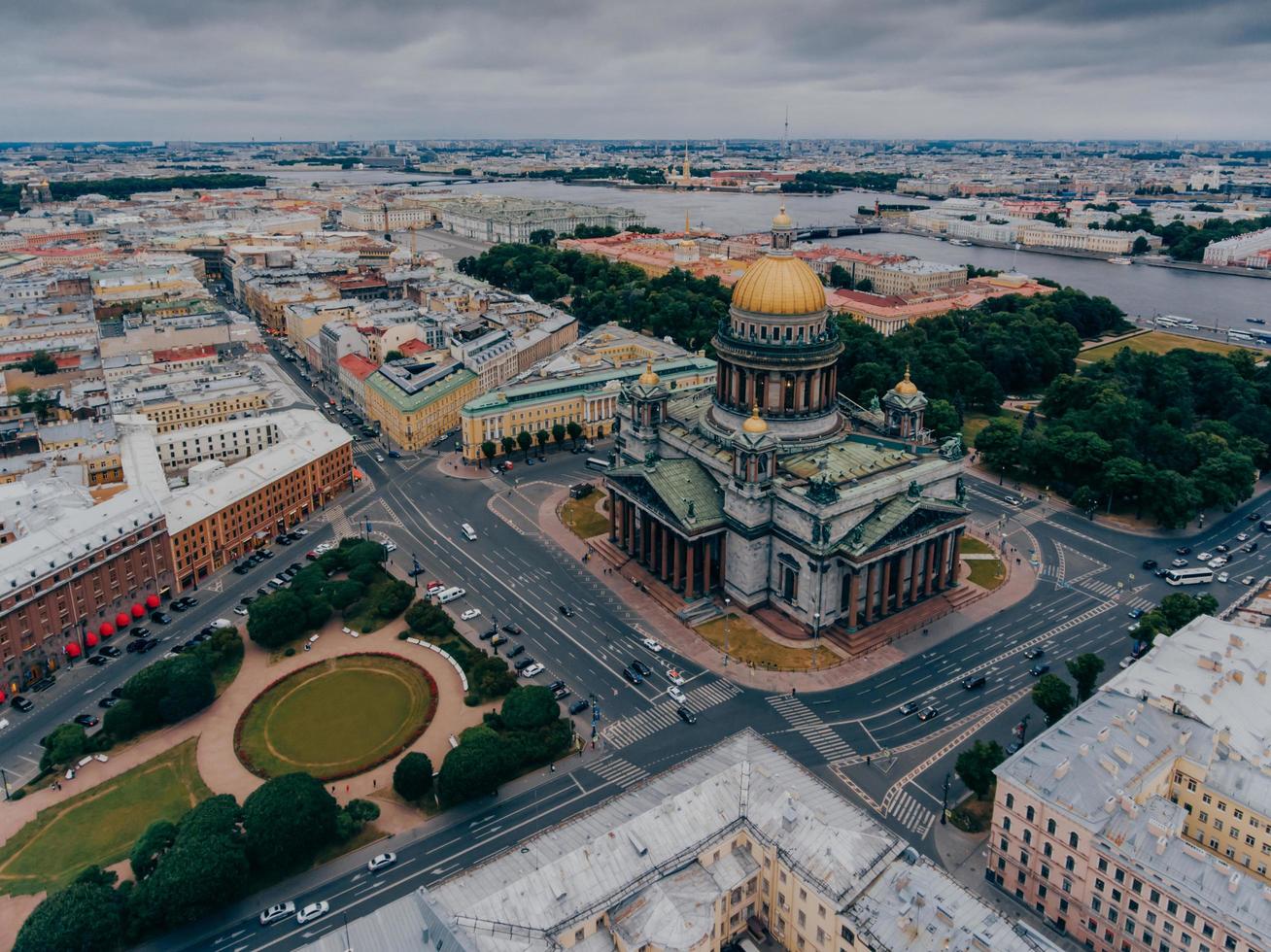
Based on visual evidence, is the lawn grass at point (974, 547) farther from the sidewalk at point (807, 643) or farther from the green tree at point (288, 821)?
the green tree at point (288, 821)

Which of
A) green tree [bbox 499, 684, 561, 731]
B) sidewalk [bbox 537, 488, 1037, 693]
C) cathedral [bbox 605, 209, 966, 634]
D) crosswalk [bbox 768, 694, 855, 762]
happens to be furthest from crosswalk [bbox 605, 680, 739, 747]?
cathedral [bbox 605, 209, 966, 634]

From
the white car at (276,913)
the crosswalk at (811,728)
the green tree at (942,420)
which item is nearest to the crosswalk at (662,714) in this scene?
the crosswalk at (811,728)

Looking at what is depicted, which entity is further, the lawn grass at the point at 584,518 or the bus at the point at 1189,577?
the lawn grass at the point at 584,518

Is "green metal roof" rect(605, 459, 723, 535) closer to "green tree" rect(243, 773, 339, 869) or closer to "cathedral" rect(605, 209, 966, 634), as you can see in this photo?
"cathedral" rect(605, 209, 966, 634)

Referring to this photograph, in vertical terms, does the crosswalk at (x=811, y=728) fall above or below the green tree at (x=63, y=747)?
below

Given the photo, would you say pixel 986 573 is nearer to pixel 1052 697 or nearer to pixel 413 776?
pixel 1052 697

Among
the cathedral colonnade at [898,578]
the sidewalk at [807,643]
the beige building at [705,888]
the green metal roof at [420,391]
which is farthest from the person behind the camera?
the green metal roof at [420,391]
